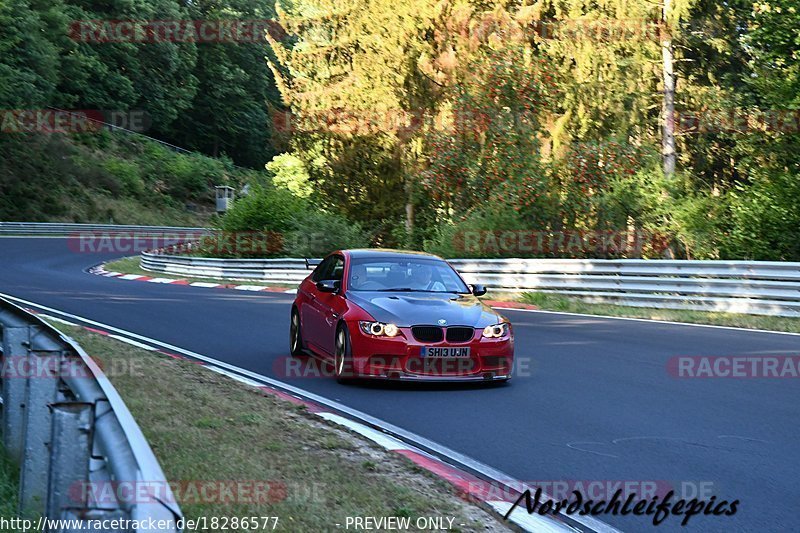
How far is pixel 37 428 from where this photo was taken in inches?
218

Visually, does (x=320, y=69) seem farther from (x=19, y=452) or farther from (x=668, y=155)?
(x=19, y=452)

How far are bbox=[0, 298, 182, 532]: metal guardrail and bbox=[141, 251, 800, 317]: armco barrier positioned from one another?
14141 millimetres

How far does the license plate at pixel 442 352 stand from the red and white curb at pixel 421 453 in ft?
3.94

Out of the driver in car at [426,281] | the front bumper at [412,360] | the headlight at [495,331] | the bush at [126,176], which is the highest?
the bush at [126,176]

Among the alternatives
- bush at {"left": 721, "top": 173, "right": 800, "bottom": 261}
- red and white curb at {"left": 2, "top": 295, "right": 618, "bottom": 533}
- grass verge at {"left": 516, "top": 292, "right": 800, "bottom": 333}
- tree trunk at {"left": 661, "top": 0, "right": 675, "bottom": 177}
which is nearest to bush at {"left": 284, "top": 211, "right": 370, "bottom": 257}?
tree trunk at {"left": 661, "top": 0, "right": 675, "bottom": 177}

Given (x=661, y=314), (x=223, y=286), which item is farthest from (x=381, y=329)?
(x=223, y=286)

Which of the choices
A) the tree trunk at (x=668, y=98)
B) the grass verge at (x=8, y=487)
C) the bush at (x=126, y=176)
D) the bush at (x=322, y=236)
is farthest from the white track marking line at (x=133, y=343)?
the bush at (x=126, y=176)

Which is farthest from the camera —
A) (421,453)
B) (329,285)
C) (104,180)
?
(104,180)

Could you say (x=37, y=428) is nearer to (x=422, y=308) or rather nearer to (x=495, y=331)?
(x=422, y=308)

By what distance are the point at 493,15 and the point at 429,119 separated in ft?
15.2

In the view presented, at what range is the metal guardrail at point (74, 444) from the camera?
3611 millimetres

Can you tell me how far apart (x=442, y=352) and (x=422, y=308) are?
59 centimetres

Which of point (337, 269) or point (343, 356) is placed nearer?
point (343, 356)

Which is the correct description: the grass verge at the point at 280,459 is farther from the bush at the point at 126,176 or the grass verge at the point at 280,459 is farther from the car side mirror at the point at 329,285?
the bush at the point at 126,176
